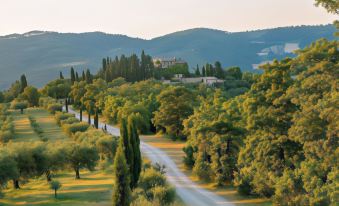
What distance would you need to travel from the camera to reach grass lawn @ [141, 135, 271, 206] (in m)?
35.5

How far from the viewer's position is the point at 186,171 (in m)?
47.9

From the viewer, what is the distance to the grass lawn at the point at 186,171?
3550 centimetres

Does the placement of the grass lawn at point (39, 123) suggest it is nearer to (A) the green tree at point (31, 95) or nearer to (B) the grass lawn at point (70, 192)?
(A) the green tree at point (31, 95)

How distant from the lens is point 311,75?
27047 mm

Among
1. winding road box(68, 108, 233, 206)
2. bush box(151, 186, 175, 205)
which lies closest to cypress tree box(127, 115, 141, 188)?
winding road box(68, 108, 233, 206)

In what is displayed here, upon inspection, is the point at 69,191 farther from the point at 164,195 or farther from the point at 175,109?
the point at 175,109

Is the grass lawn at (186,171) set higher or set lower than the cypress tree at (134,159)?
lower

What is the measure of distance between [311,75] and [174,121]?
43947 mm

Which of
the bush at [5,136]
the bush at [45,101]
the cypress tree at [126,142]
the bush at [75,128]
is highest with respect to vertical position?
the cypress tree at [126,142]

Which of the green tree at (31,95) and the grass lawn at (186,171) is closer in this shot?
the grass lawn at (186,171)

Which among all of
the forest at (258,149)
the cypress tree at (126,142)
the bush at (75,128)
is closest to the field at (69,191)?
the forest at (258,149)

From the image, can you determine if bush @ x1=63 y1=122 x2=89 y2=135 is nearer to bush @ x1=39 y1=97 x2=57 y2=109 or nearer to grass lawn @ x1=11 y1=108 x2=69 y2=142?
grass lawn @ x1=11 y1=108 x2=69 y2=142

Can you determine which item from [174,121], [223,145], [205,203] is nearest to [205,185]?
[223,145]

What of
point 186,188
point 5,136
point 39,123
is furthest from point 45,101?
point 186,188
